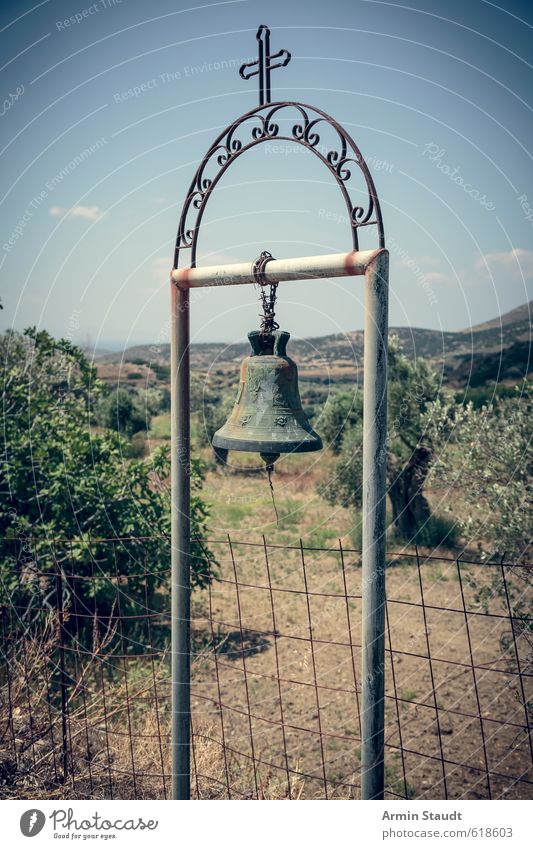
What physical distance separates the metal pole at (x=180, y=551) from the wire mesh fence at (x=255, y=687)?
7.4 inches

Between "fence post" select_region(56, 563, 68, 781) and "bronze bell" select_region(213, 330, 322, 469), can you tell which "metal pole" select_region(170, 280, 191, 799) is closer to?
"bronze bell" select_region(213, 330, 322, 469)

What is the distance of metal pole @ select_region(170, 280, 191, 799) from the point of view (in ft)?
11.5

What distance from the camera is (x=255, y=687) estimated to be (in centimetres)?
666

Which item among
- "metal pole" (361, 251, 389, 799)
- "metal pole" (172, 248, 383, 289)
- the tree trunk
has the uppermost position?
"metal pole" (172, 248, 383, 289)

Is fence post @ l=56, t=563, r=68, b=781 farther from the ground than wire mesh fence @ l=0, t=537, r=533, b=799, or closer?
farther from the ground

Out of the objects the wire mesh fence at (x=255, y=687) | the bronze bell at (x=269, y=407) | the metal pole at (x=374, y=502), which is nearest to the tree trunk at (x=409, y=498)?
the wire mesh fence at (x=255, y=687)

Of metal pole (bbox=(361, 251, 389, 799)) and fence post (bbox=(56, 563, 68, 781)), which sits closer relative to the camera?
metal pole (bbox=(361, 251, 389, 799))

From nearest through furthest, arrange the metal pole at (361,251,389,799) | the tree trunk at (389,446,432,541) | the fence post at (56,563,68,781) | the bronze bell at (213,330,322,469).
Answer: the metal pole at (361,251,389,799), the bronze bell at (213,330,322,469), the fence post at (56,563,68,781), the tree trunk at (389,446,432,541)

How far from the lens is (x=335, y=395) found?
58.5 feet

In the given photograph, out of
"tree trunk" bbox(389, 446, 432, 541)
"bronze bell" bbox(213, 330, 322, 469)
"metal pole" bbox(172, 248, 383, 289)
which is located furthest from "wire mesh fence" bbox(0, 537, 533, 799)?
"tree trunk" bbox(389, 446, 432, 541)

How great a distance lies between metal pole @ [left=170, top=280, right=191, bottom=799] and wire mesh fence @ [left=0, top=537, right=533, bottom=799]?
0.61 ft

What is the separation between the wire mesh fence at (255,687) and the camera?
13.6 ft

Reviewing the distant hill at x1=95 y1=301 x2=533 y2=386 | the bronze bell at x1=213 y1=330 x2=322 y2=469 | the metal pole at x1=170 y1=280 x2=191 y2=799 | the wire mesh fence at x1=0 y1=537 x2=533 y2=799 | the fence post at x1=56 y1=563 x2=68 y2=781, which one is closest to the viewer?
the bronze bell at x1=213 y1=330 x2=322 y2=469
